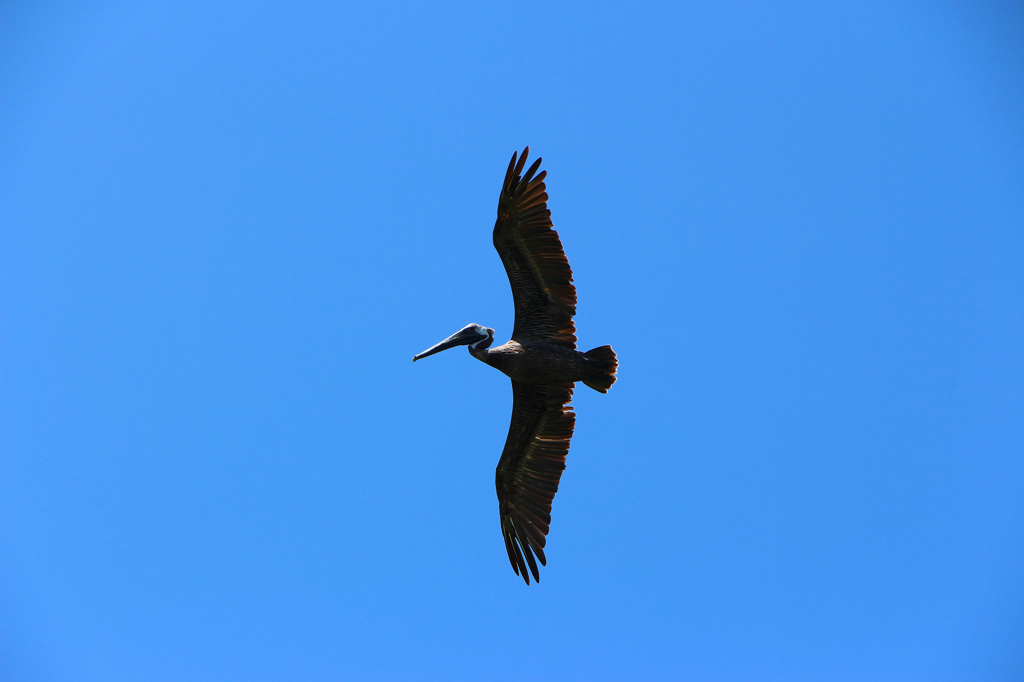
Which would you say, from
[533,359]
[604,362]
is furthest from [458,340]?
[604,362]

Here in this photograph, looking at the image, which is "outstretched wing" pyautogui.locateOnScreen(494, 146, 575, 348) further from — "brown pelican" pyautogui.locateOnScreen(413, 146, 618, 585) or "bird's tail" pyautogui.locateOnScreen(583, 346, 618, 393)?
"bird's tail" pyautogui.locateOnScreen(583, 346, 618, 393)

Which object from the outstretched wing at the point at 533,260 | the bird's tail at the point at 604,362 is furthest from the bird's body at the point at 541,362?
the outstretched wing at the point at 533,260

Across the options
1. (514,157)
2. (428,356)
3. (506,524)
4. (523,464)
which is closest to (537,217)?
(514,157)

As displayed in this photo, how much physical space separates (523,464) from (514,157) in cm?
525

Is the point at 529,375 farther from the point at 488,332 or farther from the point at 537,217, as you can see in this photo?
the point at 537,217

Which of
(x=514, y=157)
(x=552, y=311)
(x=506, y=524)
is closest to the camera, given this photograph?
(x=514, y=157)

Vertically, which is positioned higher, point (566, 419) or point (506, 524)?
point (566, 419)

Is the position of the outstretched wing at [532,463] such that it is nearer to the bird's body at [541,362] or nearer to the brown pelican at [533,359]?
the brown pelican at [533,359]

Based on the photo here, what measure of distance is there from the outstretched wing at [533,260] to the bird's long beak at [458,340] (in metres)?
0.70

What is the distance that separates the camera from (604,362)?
1019 cm

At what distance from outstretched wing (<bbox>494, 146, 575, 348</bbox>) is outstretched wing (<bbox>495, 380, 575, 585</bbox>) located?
1.10 m

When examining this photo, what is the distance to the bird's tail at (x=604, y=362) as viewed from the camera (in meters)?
10.2

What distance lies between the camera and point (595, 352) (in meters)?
10.2

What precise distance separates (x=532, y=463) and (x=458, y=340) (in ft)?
8.36
